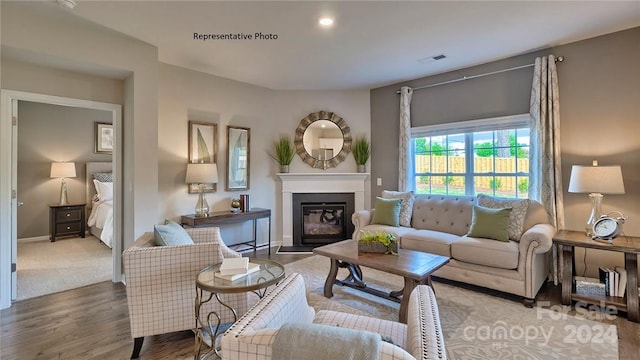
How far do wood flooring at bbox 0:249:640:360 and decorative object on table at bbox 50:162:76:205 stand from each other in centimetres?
360

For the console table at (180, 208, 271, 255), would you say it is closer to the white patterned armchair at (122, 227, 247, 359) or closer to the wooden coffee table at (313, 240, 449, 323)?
the wooden coffee table at (313, 240, 449, 323)

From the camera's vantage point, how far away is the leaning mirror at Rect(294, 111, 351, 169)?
17.5 ft

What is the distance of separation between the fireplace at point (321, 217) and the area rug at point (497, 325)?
1863 millimetres

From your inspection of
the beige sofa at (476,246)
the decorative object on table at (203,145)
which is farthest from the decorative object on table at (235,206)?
the beige sofa at (476,246)

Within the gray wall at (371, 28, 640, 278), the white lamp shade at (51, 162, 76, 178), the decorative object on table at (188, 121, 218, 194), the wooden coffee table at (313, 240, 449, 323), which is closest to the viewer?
the wooden coffee table at (313, 240, 449, 323)

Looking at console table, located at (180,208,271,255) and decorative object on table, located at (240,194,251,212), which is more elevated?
decorative object on table, located at (240,194,251,212)

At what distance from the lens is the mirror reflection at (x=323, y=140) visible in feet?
17.5

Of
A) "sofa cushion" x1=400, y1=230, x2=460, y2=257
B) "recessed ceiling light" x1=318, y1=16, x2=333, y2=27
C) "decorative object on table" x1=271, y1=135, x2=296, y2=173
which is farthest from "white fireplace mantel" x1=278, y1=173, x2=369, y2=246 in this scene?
"recessed ceiling light" x1=318, y1=16, x2=333, y2=27

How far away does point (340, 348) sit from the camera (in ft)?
2.73

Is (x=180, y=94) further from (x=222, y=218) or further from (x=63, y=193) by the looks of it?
(x=63, y=193)

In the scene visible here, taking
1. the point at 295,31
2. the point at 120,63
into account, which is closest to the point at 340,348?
the point at 295,31

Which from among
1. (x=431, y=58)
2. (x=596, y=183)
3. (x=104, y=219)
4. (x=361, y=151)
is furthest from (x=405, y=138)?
(x=104, y=219)

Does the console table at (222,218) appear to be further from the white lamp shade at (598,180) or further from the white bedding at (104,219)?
the white lamp shade at (598,180)

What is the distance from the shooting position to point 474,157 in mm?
4344
